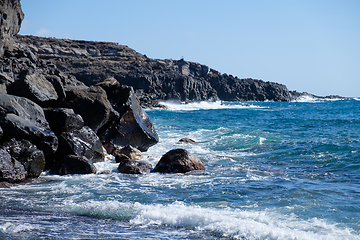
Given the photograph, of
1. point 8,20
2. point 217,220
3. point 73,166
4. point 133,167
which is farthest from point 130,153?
point 8,20

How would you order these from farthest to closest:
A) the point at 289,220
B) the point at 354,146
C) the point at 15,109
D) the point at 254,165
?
the point at 354,146 < the point at 254,165 < the point at 15,109 < the point at 289,220

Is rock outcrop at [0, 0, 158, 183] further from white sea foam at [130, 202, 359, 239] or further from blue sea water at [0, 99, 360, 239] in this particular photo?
white sea foam at [130, 202, 359, 239]

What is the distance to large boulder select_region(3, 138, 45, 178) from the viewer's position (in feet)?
29.1

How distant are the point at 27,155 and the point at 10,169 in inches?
25.2

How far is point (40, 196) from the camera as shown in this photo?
7559 mm

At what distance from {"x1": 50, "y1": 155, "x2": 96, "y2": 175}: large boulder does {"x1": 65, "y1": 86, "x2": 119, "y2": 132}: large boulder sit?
8.73ft

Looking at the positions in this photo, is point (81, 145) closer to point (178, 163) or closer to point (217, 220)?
point (178, 163)

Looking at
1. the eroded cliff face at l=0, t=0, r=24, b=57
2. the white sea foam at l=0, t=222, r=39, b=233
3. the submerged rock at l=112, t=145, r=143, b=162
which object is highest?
the eroded cliff face at l=0, t=0, r=24, b=57

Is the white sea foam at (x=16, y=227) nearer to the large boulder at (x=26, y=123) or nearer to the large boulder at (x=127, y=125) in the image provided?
the large boulder at (x=26, y=123)

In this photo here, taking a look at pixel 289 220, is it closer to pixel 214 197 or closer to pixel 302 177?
pixel 214 197

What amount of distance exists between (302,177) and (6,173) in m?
Answer: 8.62

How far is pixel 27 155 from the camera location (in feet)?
29.5

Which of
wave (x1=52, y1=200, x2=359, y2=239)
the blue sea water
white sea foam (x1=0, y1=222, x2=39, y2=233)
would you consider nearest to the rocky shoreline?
the blue sea water

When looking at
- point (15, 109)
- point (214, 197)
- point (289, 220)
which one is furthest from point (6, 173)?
point (289, 220)
